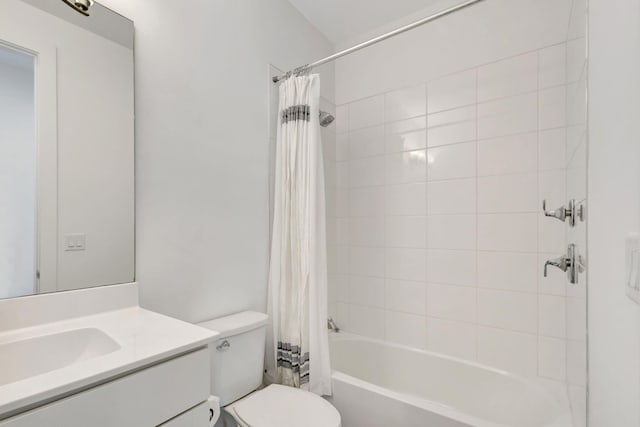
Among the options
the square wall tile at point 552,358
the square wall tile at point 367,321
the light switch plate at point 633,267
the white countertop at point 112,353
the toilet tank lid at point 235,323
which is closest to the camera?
the light switch plate at point 633,267

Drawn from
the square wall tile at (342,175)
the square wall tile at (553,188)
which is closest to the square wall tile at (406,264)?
the square wall tile at (342,175)

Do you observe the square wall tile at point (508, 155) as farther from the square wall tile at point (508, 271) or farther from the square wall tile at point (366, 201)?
the square wall tile at point (366, 201)

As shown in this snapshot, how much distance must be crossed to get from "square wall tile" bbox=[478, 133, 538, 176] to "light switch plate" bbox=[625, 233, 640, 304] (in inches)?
52.1

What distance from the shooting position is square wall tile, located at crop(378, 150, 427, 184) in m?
2.05

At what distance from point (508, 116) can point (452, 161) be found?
38cm

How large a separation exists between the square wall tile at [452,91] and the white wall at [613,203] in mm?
995

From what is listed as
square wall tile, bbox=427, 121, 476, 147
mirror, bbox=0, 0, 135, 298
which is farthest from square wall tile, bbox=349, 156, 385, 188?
mirror, bbox=0, 0, 135, 298

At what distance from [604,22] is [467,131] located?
1142 mm

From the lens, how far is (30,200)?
38.9 inches

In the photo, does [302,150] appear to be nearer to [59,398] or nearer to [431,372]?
[59,398]

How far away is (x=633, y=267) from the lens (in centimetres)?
51

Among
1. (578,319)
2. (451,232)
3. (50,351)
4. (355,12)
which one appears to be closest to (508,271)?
(451,232)

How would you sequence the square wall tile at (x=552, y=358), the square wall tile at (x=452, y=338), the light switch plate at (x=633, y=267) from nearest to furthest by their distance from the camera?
the light switch plate at (x=633, y=267) < the square wall tile at (x=552, y=358) < the square wall tile at (x=452, y=338)

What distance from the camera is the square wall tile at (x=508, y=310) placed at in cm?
168
